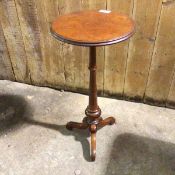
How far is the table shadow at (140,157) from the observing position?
1.49 meters

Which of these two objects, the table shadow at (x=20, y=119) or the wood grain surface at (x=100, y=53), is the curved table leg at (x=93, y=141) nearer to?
the table shadow at (x=20, y=119)

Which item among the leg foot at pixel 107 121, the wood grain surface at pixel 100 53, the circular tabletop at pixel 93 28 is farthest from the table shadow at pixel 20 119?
the circular tabletop at pixel 93 28

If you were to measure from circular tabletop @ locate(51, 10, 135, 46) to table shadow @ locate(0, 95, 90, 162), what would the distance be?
2.82ft

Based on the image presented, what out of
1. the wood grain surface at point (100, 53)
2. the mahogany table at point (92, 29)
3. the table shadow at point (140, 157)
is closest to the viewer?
the mahogany table at point (92, 29)

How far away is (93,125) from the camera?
5.38ft

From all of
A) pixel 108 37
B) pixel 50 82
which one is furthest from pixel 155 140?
pixel 50 82

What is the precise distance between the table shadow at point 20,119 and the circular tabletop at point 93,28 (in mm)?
858

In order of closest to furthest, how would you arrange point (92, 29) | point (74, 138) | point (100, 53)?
1. point (92, 29)
2. point (74, 138)
3. point (100, 53)

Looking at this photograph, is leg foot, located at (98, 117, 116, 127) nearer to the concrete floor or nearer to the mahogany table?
the concrete floor

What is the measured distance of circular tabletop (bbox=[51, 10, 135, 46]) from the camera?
3.60 feet

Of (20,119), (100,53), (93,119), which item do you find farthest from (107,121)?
(20,119)

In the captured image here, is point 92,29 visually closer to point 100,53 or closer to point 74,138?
point 100,53

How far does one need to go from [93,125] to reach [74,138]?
200 mm

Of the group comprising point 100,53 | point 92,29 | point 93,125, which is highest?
point 92,29
